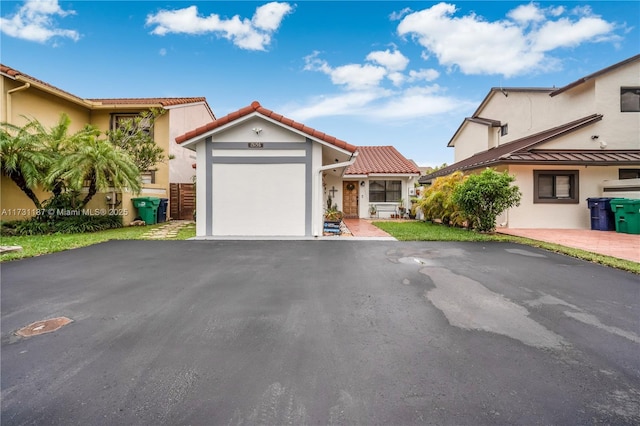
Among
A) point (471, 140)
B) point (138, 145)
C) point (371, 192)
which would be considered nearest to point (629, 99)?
point (471, 140)

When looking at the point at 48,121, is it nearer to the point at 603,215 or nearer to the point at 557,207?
the point at 557,207

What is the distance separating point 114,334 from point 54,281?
299 centimetres

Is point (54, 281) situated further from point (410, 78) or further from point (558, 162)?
point (410, 78)

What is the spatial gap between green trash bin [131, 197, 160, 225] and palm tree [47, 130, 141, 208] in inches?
94.5

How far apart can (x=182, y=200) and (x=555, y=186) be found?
1812 cm

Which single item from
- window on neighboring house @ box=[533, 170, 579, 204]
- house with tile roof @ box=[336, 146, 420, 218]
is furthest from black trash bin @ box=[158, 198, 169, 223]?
window on neighboring house @ box=[533, 170, 579, 204]

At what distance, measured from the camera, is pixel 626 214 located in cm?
1014

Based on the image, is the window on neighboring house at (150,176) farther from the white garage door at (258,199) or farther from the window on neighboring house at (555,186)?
the window on neighboring house at (555,186)

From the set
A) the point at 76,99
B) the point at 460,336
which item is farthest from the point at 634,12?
the point at 76,99

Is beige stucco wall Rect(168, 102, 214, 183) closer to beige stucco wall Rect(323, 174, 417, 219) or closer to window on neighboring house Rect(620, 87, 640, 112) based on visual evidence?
beige stucco wall Rect(323, 174, 417, 219)

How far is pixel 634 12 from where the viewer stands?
1368cm

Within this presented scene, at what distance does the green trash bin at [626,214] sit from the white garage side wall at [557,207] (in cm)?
137

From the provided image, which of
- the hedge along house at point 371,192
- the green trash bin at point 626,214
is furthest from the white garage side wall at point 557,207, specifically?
the hedge along house at point 371,192

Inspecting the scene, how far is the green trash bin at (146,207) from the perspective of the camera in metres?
13.6
